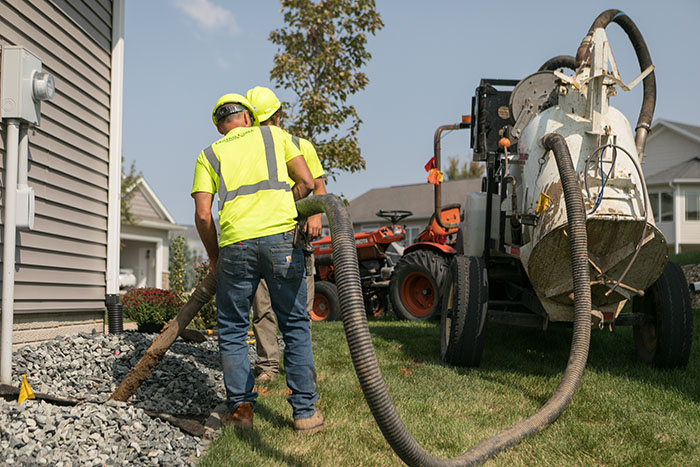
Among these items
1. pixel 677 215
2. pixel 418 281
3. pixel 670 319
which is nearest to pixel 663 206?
pixel 677 215

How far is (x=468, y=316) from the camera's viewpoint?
4949mm

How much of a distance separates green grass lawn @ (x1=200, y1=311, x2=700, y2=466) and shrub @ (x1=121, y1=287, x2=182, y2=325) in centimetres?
220

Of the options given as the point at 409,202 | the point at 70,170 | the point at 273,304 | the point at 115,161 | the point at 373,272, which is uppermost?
the point at 409,202

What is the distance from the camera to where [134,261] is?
26359mm

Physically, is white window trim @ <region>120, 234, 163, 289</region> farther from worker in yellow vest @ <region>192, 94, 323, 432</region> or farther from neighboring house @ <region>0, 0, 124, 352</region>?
worker in yellow vest @ <region>192, 94, 323, 432</region>

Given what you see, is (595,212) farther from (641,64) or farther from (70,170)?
(70,170)

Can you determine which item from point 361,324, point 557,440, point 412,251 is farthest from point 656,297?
point 412,251

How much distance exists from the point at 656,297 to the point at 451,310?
5.32ft

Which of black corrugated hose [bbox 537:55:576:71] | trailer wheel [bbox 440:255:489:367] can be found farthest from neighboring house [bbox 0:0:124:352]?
black corrugated hose [bbox 537:55:576:71]

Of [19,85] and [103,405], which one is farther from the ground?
[19,85]

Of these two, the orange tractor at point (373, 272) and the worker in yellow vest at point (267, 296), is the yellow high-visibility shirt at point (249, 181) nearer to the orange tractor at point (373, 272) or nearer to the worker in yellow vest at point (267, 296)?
the worker in yellow vest at point (267, 296)

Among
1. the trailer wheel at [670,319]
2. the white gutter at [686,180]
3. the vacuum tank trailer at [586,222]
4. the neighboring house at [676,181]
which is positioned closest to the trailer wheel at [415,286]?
the vacuum tank trailer at [586,222]

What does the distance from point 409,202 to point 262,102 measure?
84.1 ft

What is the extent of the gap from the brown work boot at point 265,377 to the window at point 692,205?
75.5 feet
